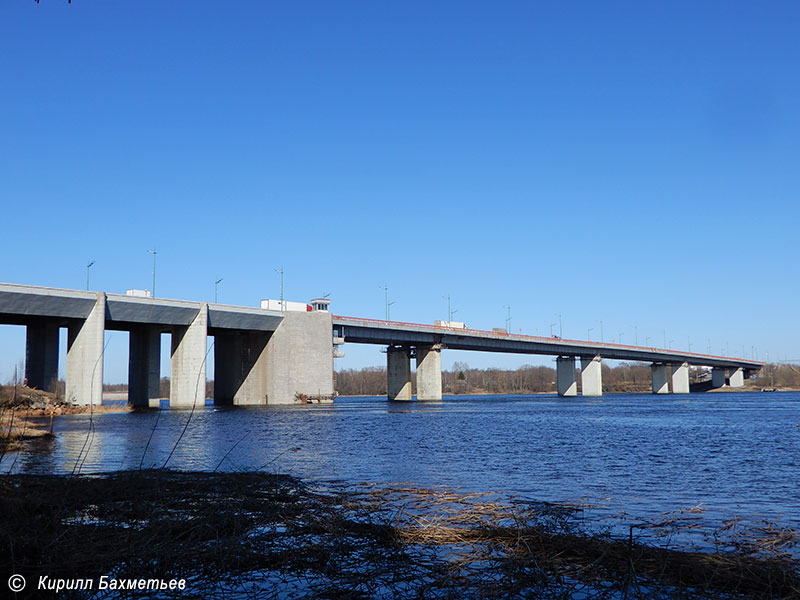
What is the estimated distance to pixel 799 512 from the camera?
48.8ft

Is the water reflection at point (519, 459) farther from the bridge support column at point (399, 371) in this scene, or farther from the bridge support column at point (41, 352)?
the bridge support column at point (399, 371)

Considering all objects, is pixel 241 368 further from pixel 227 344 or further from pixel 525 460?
pixel 525 460

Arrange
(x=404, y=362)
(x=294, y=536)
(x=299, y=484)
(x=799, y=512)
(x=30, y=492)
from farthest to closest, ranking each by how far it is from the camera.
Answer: (x=404, y=362)
(x=299, y=484)
(x=799, y=512)
(x=30, y=492)
(x=294, y=536)

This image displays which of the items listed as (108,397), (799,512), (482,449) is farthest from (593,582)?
(108,397)

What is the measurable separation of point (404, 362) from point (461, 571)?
122 metres

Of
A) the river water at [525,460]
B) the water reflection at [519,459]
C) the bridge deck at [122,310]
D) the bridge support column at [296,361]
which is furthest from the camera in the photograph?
the bridge support column at [296,361]

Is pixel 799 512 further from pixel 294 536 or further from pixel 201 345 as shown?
pixel 201 345

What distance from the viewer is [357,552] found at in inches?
384

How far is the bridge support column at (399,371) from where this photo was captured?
129375mm

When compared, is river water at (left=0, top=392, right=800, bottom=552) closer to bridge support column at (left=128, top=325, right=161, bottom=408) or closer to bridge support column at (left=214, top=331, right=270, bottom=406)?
bridge support column at (left=128, top=325, right=161, bottom=408)

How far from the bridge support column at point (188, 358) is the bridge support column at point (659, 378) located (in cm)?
13049

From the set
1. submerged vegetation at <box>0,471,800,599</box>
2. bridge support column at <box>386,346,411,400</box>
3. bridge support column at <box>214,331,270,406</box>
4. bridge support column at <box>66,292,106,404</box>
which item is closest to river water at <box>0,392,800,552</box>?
submerged vegetation at <box>0,471,800,599</box>

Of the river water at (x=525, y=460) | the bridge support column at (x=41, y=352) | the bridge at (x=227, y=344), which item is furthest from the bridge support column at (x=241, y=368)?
the river water at (x=525, y=460)

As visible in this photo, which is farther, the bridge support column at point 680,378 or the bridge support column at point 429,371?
the bridge support column at point 680,378
